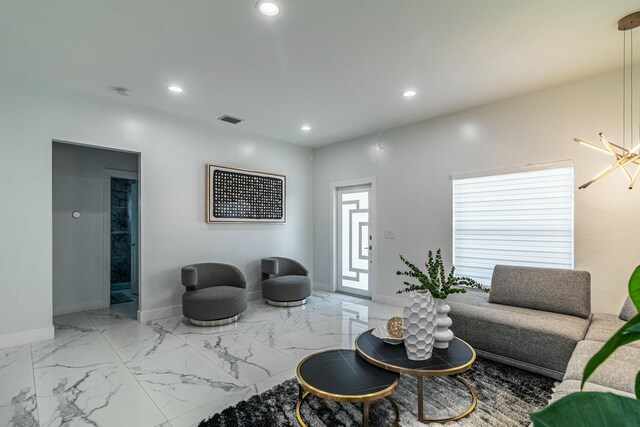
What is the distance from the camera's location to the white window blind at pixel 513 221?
3488 mm

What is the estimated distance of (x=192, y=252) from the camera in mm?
4629

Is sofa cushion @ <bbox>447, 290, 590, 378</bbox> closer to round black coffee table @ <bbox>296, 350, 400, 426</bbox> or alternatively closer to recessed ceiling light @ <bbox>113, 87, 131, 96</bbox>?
round black coffee table @ <bbox>296, 350, 400, 426</bbox>

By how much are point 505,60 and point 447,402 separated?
9.66ft

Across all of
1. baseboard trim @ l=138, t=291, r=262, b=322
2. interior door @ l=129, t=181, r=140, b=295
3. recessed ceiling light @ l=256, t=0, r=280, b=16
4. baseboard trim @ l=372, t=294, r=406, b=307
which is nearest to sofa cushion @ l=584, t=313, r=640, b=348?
baseboard trim @ l=372, t=294, r=406, b=307

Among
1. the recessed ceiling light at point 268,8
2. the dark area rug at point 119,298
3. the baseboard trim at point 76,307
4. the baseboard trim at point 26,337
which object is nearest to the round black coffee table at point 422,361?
the recessed ceiling light at point 268,8

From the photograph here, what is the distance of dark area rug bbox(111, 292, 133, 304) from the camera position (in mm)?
5223

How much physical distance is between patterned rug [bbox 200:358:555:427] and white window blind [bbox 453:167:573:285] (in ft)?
5.03

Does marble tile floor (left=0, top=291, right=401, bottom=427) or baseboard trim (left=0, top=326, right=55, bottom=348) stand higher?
baseboard trim (left=0, top=326, right=55, bottom=348)

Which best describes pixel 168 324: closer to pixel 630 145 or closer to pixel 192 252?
pixel 192 252

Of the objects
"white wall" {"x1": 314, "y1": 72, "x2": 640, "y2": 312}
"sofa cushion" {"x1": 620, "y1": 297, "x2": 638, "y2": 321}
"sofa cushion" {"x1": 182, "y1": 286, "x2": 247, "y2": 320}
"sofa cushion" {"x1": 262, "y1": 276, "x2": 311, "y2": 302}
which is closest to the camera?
"sofa cushion" {"x1": 620, "y1": 297, "x2": 638, "y2": 321}

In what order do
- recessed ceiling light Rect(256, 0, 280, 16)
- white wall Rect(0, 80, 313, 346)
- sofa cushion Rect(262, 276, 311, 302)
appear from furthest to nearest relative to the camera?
sofa cushion Rect(262, 276, 311, 302)
white wall Rect(0, 80, 313, 346)
recessed ceiling light Rect(256, 0, 280, 16)

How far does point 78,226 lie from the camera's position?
15.2 feet

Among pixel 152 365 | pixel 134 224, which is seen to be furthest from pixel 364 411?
pixel 134 224

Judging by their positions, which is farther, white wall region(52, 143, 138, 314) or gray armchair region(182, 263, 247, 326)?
white wall region(52, 143, 138, 314)
